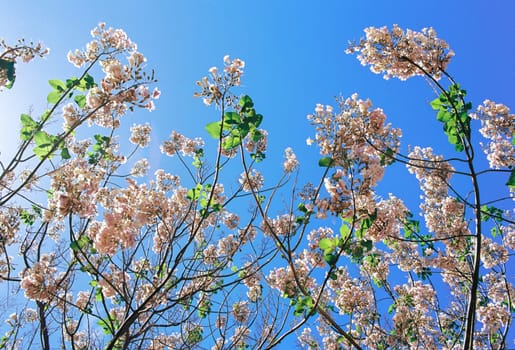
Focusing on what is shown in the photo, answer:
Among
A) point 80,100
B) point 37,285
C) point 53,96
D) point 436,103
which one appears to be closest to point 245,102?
point 80,100

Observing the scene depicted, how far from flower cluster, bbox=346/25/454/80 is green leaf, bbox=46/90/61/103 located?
3.68m

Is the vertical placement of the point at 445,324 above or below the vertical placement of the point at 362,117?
below

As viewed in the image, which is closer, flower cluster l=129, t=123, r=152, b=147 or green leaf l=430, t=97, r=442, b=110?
green leaf l=430, t=97, r=442, b=110

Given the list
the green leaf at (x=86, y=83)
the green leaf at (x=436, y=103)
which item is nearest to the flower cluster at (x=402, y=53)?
the green leaf at (x=436, y=103)

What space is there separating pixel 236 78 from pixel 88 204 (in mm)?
2005

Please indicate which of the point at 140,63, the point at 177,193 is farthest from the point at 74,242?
the point at 140,63

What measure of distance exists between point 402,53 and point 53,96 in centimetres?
421

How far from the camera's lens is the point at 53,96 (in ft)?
12.9

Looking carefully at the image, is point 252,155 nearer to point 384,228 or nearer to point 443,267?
point 384,228

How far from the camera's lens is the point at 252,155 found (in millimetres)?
5230

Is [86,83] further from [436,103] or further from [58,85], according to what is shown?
[436,103]

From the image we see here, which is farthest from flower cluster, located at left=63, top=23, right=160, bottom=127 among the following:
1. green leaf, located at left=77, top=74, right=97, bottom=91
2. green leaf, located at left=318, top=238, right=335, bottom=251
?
green leaf, located at left=318, top=238, right=335, bottom=251

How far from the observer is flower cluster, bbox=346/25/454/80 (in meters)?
4.40

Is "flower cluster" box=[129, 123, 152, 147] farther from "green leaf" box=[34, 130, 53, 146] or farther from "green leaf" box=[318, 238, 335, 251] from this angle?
"green leaf" box=[318, 238, 335, 251]
